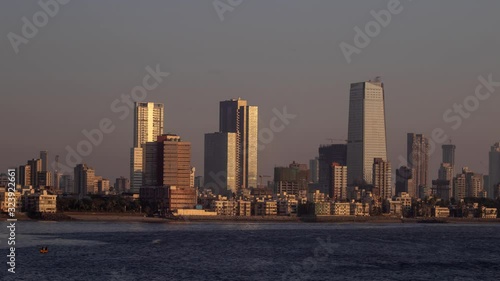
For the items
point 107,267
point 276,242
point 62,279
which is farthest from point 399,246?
point 62,279

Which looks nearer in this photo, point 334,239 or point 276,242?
point 276,242

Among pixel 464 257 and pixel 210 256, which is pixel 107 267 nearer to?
pixel 210 256

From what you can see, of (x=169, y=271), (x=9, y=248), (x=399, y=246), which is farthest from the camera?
(x=399, y=246)

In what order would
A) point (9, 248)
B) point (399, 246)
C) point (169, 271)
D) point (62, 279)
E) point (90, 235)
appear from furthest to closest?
point (90, 235), point (399, 246), point (9, 248), point (169, 271), point (62, 279)

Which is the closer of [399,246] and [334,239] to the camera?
[399,246]

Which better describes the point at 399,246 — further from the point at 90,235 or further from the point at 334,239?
the point at 90,235

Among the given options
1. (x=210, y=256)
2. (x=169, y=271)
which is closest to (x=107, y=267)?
(x=169, y=271)

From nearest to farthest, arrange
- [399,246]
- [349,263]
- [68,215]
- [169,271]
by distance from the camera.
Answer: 1. [169,271]
2. [349,263]
3. [399,246]
4. [68,215]

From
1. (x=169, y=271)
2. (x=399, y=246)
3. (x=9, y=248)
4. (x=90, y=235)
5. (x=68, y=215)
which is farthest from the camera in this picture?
(x=68, y=215)
